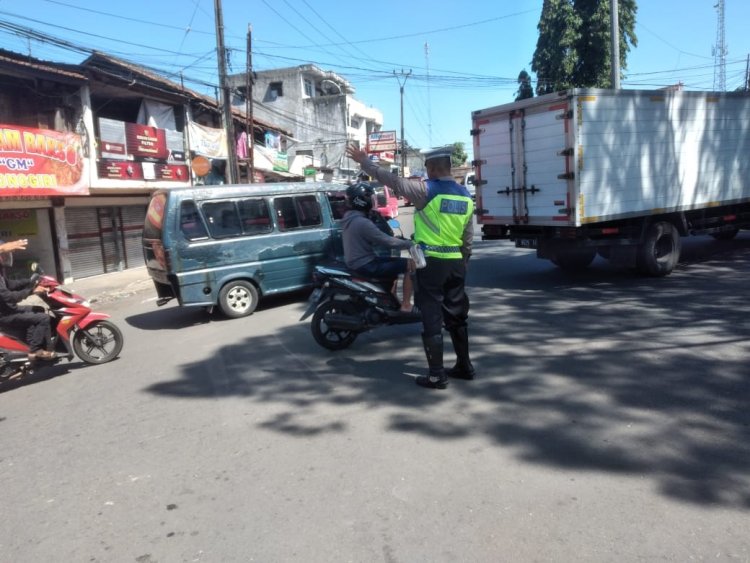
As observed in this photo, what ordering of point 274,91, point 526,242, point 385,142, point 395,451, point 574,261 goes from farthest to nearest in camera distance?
point 385,142 → point 274,91 → point 574,261 → point 526,242 → point 395,451

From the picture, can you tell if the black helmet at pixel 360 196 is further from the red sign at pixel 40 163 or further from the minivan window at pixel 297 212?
the red sign at pixel 40 163

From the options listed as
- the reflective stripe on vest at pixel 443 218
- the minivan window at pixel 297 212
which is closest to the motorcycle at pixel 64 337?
the minivan window at pixel 297 212

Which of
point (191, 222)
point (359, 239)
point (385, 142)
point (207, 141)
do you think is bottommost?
point (359, 239)

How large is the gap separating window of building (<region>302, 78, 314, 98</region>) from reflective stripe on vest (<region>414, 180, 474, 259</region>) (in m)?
37.6

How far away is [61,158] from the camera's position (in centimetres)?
1277

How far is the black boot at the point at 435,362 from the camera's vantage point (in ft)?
14.6

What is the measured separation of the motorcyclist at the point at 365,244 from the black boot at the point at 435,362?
4.25 ft

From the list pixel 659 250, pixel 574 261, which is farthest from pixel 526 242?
pixel 659 250

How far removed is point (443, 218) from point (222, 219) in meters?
4.36

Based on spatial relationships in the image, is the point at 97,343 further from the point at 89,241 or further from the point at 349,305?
the point at 89,241

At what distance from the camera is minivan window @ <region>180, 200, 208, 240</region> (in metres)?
7.48

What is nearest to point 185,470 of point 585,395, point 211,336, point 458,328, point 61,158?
point 458,328

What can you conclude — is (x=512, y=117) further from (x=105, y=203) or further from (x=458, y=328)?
(x=105, y=203)

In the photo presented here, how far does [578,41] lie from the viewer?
59.2ft
